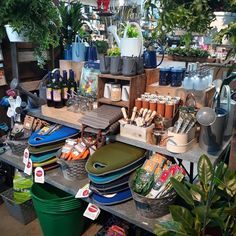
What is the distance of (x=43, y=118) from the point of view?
7.00 feet

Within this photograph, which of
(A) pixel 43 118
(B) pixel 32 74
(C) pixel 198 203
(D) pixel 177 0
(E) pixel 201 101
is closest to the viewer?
(D) pixel 177 0

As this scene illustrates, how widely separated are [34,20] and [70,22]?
453 mm

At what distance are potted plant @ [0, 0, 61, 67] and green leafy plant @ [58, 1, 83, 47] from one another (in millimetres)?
175

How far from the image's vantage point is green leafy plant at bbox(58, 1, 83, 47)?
2.24m

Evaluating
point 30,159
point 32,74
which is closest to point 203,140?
point 30,159

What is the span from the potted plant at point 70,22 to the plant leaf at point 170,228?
5.19 feet

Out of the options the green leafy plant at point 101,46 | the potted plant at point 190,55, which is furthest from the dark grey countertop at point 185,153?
the potted plant at point 190,55

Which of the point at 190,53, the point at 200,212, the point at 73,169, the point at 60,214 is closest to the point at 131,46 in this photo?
the point at 73,169

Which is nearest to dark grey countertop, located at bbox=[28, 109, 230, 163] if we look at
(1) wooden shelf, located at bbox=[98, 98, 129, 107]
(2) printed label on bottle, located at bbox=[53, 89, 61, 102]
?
(1) wooden shelf, located at bbox=[98, 98, 129, 107]

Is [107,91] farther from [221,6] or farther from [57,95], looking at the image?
[221,6]

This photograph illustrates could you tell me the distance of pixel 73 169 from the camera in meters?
1.81

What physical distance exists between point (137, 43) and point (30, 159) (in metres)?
1.15

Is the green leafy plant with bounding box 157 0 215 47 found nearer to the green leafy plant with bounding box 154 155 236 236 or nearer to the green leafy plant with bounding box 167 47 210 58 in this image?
the green leafy plant with bounding box 154 155 236 236

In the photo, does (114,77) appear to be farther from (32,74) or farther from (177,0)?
(32,74)
